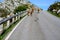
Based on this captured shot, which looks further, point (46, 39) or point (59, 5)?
point (59, 5)

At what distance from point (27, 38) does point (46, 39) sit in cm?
108

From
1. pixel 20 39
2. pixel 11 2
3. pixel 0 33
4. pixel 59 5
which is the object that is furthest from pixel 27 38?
pixel 11 2

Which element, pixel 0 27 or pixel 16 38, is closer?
pixel 16 38

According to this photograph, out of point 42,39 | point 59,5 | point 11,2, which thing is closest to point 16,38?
point 42,39

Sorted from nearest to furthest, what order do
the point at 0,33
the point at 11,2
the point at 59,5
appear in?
the point at 0,33
the point at 59,5
the point at 11,2

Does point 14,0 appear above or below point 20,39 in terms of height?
below

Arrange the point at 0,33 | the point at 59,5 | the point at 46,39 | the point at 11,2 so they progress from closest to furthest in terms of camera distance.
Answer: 1. the point at 46,39
2. the point at 0,33
3. the point at 59,5
4. the point at 11,2

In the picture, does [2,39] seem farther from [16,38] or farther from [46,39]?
[46,39]

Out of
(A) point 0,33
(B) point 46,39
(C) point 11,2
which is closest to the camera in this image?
(B) point 46,39

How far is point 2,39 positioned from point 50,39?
2.53 metres

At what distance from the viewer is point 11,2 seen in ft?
469

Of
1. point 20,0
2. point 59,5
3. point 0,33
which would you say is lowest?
point 20,0

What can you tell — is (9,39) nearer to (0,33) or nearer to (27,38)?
(27,38)

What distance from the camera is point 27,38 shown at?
571 inches
